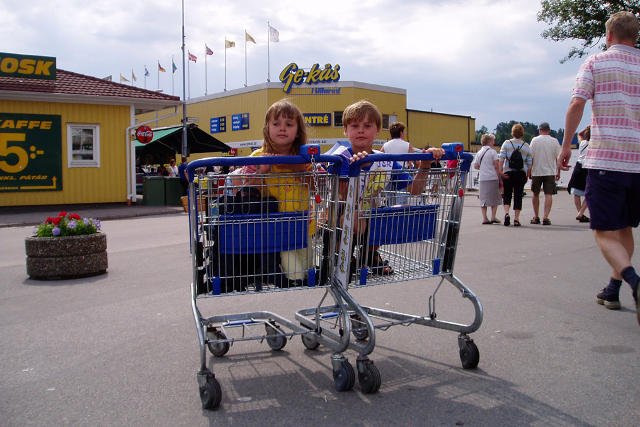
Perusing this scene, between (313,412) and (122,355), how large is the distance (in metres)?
1.80

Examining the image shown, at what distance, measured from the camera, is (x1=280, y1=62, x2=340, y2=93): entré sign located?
49.8 metres

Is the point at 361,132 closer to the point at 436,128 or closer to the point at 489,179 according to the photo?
the point at 489,179

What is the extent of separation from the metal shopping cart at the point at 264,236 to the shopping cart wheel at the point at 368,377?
1cm

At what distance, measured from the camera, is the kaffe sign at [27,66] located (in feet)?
66.7

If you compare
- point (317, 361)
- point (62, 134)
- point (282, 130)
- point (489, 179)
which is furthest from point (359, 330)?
point (62, 134)

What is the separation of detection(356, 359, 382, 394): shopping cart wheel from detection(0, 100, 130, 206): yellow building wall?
19.6 metres

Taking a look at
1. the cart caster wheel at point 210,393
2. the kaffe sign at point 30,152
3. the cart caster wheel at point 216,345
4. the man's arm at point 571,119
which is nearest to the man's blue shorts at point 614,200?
the man's arm at point 571,119

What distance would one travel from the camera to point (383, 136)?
51062 mm

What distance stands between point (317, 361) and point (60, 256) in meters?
4.72

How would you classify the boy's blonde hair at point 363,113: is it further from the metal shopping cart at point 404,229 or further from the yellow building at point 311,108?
the yellow building at point 311,108

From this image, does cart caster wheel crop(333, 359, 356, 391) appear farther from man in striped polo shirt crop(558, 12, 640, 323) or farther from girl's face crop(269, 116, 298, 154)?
man in striped polo shirt crop(558, 12, 640, 323)

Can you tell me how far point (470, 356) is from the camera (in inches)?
164

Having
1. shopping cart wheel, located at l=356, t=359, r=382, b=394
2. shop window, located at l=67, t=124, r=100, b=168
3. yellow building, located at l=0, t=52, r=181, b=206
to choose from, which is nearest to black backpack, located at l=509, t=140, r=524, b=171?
shopping cart wheel, located at l=356, t=359, r=382, b=394

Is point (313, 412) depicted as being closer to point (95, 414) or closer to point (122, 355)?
point (95, 414)
